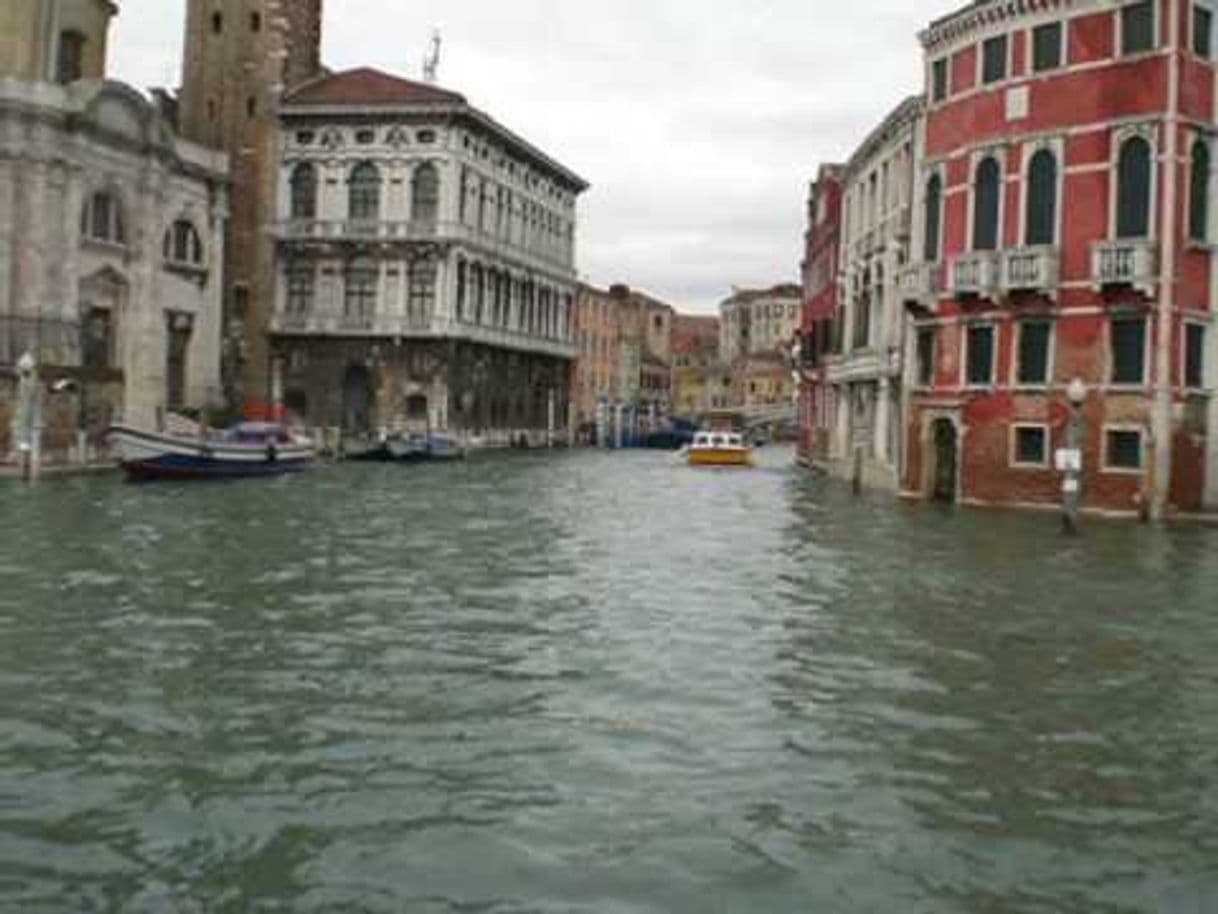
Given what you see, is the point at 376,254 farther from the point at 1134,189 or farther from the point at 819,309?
the point at 1134,189

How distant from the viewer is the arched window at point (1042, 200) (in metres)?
25.4

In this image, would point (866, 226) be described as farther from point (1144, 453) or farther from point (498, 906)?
point (498, 906)

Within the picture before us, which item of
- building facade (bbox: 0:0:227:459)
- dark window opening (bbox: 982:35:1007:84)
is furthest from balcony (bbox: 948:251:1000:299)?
building facade (bbox: 0:0:227:459)

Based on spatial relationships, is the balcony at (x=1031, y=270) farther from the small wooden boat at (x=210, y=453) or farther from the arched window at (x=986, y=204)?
the small wooden boat at (x=210, y=453)

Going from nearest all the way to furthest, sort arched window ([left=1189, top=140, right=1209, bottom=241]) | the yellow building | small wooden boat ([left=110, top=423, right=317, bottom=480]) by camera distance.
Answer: arched window ([left=1189, top=140, right=1209, bottom=241]) < small wooden boat ([left=110, top=423, right=317, bottom=480]) < the yellow building

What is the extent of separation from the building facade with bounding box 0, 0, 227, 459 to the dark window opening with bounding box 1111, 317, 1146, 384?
74.1 feet

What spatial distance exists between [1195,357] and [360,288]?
113 ft

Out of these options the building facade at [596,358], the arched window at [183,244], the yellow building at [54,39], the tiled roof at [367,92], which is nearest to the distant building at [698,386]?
the building facade at [596,358]

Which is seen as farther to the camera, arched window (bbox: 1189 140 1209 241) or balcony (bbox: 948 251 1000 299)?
balcony (bbox: 948 251 1000 299)

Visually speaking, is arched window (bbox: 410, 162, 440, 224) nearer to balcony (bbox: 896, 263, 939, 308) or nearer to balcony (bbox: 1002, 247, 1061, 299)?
balcony (bbox: 896, 263, 939, 308)

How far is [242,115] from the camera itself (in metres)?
51.2

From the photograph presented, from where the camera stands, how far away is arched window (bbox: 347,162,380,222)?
52.8m

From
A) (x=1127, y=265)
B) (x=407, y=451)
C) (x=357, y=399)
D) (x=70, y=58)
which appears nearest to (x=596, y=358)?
(x=357, y=399)

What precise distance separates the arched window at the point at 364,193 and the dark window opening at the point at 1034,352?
3204 centimetres
